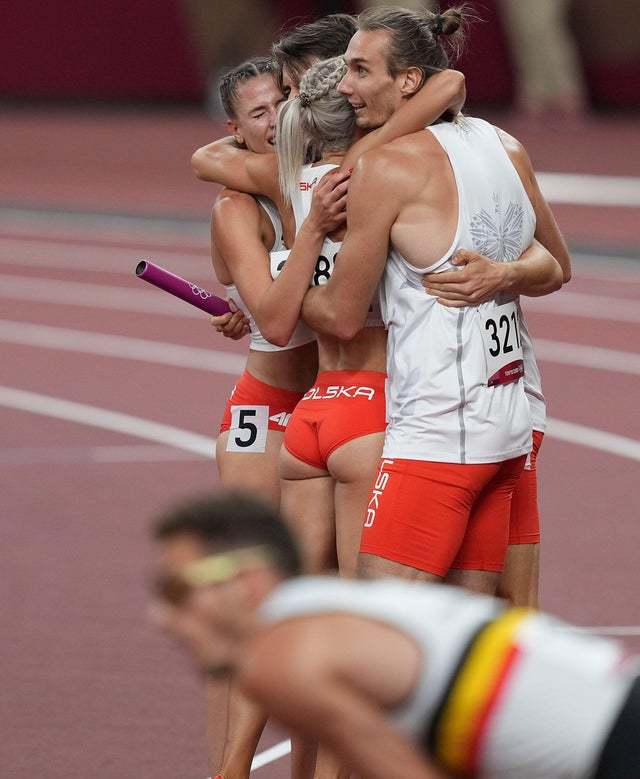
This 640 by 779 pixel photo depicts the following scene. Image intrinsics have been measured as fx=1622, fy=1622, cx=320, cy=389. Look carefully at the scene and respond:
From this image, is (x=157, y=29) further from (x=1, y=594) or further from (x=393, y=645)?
(x=393, y=645)

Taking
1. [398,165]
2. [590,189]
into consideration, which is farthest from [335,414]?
[590,189]

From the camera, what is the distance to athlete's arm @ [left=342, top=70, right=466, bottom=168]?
4184 millimetres

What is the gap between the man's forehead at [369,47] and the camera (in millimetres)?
4172

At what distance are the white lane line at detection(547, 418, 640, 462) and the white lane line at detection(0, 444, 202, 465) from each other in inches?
92.3

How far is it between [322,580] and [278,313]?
177 cm

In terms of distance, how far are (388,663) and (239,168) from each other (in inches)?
99.5

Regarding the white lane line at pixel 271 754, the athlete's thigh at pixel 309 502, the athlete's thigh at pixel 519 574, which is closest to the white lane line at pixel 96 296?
the white lane line at pixel 271 754

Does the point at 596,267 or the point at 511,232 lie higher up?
the point at 511,232

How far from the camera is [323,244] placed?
4332mm

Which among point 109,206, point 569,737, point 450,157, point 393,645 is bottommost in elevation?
point 109,206

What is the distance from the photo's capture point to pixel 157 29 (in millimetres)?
32656

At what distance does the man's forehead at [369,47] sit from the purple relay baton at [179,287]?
91cm

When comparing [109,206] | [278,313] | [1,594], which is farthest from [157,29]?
[278,313]

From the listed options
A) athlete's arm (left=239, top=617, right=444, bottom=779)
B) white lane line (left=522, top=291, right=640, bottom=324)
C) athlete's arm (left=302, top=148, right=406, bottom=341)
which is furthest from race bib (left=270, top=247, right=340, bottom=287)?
white lane line (left=522, top=291, right=640, bottom=324)
